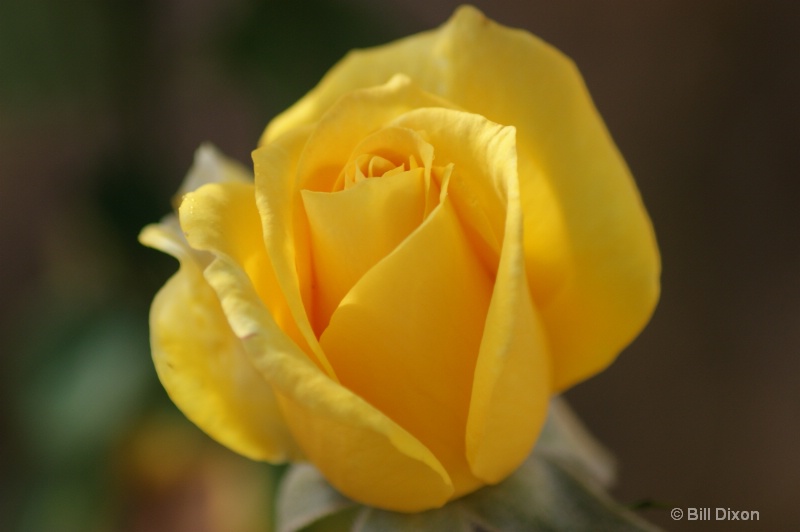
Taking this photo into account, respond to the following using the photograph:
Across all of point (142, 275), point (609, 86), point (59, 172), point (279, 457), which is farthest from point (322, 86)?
point (59, 172)

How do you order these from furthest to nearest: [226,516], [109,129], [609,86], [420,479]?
[609,86] → [109,129] → [226,516] → [420,479]

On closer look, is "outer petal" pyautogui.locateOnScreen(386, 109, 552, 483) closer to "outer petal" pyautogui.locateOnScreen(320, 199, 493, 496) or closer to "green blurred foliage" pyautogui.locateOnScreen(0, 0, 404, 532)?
"outer petal" pyautogui.locateOnScreen(320, 199, 493, 496)

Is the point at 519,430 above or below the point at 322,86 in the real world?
below

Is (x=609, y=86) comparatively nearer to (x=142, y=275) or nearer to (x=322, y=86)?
(x=142, y=275)

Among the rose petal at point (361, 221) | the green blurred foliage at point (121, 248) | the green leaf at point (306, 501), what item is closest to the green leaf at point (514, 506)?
the green leaf at point (306, 501)

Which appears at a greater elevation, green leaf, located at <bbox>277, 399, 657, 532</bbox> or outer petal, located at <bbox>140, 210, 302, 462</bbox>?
outer petal, located at <bbox>140, 210, 302, 462</bbox>

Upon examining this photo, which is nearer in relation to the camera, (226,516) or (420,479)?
(420,479)

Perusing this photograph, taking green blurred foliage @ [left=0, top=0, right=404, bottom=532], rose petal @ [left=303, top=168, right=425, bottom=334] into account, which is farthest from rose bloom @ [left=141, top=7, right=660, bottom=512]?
green blurred foliage @ [left=0, top=0, right=404, bottom=532]
